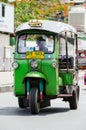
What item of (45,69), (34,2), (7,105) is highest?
(34,2)

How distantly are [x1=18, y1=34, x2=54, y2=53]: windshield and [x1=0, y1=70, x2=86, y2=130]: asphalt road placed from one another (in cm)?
166

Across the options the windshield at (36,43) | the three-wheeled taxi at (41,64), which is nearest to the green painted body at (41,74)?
the three-wheeled taxi at (41,64)

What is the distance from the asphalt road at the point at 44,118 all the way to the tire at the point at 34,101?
17cm

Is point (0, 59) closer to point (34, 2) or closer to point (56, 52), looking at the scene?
point (56, 52)

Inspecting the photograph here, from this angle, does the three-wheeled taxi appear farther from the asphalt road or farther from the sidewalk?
the sidewalk

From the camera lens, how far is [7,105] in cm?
1867

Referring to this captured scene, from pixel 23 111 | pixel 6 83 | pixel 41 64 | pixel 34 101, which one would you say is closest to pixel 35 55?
pixel 41 64

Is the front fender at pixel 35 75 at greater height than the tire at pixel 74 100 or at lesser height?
greater

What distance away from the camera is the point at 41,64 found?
15594 mm

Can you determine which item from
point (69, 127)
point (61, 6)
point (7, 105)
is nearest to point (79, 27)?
point (61, 6)

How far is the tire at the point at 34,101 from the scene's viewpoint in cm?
1509

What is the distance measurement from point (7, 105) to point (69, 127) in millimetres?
6293

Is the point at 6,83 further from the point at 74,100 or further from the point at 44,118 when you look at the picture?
the point at 44,118

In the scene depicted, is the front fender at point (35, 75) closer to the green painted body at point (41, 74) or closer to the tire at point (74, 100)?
the green painted body at point (41, 74)
